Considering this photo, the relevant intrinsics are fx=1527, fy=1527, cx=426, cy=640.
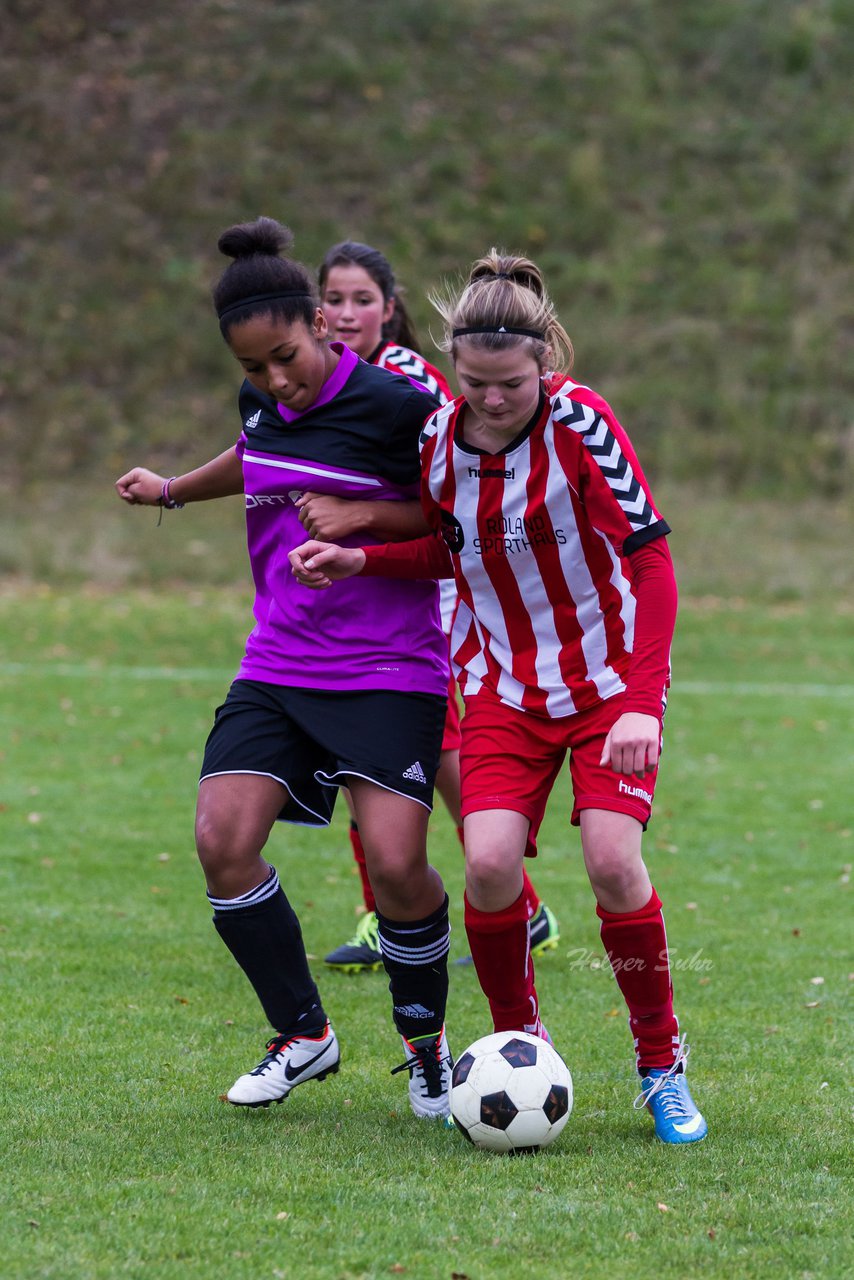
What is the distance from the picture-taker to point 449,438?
12.1ft

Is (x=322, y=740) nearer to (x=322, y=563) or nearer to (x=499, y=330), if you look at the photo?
(x=322, y=563)

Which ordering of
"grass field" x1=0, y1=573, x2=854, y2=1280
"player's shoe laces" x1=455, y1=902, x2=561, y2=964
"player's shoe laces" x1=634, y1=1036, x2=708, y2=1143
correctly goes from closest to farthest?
1. "grass field" x1=0, y1=573, x2=854, y2=1280
2. "player's shoe laces" x1=634, y1=1036, x2=708, y2=1143
3. "player's shoe laces" x1=455, y1=902, x2=561, y2=964

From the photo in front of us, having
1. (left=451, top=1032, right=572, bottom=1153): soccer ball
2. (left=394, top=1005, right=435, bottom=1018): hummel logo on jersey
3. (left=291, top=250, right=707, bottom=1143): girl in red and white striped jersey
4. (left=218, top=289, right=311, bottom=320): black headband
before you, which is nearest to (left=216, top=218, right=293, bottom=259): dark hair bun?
(left=218, top=289, right=311, bottom=320): black headband

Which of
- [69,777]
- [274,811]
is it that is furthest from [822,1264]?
[69,777]

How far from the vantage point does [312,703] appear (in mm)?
3750

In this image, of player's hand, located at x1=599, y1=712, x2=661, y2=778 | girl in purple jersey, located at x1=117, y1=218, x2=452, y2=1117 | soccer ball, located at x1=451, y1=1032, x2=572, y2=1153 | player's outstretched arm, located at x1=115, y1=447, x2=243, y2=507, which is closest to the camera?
player's hand, located at x1=599, y1=712, x2=661, y2=778

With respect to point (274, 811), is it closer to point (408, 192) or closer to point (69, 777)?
point (69, 777)

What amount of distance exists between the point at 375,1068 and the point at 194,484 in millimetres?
1709

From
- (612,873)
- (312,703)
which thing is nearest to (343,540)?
(312,703)

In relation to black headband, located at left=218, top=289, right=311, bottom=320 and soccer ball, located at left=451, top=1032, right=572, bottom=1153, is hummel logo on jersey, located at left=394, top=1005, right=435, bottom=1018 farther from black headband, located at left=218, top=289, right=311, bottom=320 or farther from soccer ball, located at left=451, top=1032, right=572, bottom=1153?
black headband, located at left=218, top=289, right=311, bottom=320

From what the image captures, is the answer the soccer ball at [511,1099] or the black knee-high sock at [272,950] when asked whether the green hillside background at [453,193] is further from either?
the soccer ball at [511,1099]

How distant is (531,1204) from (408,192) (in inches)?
859

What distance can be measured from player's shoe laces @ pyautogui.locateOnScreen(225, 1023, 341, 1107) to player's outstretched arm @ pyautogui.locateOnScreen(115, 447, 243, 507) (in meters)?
1.44

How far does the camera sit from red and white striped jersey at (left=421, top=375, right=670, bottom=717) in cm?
360
